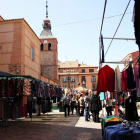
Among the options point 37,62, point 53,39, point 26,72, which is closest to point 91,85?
point 53,39

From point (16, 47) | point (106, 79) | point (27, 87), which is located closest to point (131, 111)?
point (106, 79)

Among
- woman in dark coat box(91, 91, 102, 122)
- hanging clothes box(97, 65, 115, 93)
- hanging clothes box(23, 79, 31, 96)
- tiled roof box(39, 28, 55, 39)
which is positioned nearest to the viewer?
hanging clothes box(97, 65, 115, 93)

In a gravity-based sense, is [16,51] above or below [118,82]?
above

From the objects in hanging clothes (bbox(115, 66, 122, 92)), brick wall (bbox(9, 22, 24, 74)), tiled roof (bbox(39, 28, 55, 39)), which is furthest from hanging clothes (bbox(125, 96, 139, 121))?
tiled roof (bbox(39, 28, 55, 39))

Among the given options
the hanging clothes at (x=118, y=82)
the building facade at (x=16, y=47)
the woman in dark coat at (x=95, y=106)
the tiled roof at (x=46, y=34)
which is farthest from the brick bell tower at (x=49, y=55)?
the hanging clothes at (x=118, y=82)

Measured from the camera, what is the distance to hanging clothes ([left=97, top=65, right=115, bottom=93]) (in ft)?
21.0

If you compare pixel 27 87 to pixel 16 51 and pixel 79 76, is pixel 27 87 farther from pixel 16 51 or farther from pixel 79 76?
pixel 79 76

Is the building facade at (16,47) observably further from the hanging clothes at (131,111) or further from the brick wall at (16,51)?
the hanging clothes at (131,111)

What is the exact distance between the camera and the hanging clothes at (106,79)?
6398 mm

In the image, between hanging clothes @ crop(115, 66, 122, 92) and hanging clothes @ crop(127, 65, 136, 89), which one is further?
hanging clothes @ crop(115, 66, 122, 92)

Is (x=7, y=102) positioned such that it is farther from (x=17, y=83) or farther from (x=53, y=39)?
(x=53, y=39)

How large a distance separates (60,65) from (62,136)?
7021 cm

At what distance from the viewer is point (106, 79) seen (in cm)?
646

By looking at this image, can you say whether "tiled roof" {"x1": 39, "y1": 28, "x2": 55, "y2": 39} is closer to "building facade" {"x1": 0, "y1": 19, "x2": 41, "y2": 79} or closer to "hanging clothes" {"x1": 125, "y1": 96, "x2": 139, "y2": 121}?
"building facade" {"x1": 0, "y1": 19, "x2": 41, "y2": 79}
